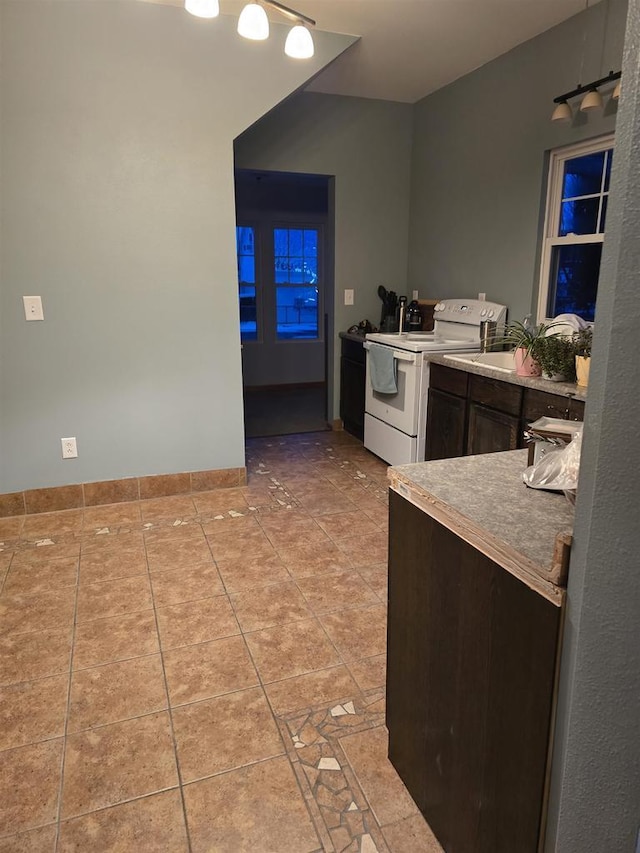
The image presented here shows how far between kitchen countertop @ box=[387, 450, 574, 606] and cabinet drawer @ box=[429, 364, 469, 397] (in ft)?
5.88

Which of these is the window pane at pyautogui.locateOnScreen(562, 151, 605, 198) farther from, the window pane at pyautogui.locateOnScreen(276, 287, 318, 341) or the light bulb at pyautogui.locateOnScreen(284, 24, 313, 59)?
the window pane at pyautogui.locateOnScreen(276, 287, 318, 341)

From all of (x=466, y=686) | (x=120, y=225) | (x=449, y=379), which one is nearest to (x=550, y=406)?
(x=449, y=379)

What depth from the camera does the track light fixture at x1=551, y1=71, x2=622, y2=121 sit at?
8.89ft

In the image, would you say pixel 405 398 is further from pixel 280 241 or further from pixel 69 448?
pixel 280 241

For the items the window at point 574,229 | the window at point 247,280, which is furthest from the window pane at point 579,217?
the window at point 247,280

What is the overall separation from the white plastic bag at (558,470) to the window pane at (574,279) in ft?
7.43

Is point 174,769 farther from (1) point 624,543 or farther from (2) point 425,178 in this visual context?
(2) point 425,178

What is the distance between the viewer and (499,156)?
143 inches

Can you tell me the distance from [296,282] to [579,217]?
4.13 meters

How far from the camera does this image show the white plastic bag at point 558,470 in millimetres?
1123

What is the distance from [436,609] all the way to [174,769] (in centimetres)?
92

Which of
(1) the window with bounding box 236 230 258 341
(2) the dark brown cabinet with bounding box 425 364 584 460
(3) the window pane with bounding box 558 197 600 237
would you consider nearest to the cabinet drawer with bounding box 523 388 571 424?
(2) the dark brown cabinet with bounding box 425 364 584 460

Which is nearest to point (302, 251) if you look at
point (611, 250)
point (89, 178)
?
point (89, 178)

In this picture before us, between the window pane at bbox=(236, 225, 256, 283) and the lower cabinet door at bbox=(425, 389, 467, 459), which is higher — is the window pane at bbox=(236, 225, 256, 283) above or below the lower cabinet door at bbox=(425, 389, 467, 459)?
above
